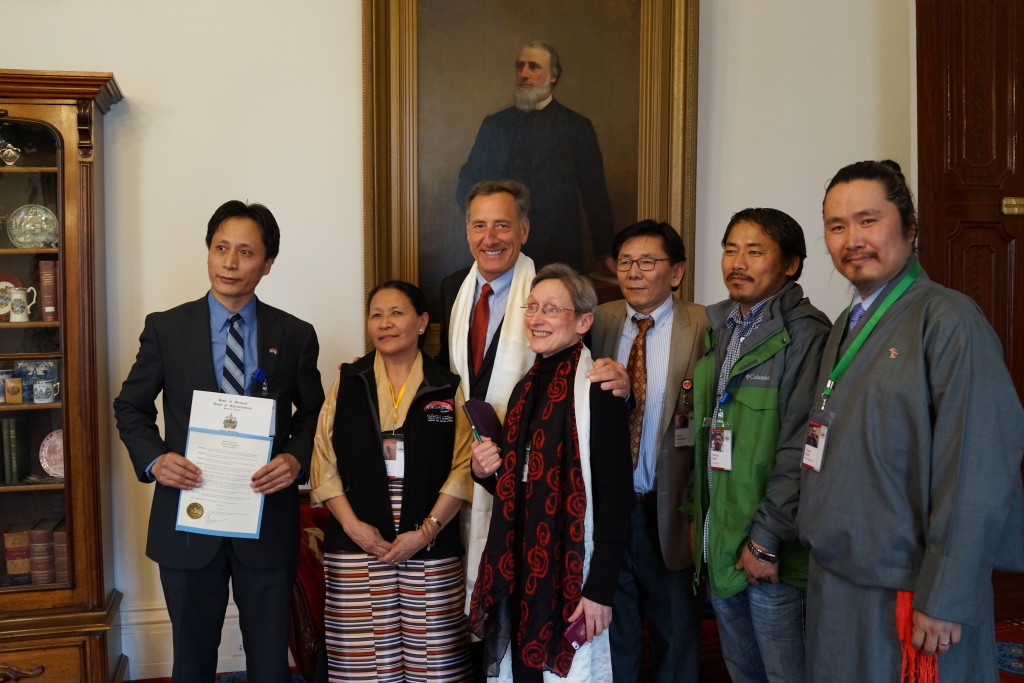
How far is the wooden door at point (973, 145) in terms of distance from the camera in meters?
3.79

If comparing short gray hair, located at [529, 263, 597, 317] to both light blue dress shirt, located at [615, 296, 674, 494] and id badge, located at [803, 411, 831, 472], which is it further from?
id badge, located at [803, 411, 831, 472]

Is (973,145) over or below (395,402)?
over

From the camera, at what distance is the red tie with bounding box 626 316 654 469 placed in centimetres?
249

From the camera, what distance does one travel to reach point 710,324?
8.18 ft

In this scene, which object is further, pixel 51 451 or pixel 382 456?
pixel 51 451

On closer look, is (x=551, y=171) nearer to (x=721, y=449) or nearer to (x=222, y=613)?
(x=721, y=449)

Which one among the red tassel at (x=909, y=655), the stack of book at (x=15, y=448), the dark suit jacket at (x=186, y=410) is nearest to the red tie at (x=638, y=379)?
the red tassel at (x=909, y=655)

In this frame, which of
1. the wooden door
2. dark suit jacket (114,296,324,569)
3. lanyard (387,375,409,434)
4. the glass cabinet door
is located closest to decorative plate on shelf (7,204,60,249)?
the glass cabinet door

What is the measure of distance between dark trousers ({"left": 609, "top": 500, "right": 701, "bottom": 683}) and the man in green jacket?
0.58ft

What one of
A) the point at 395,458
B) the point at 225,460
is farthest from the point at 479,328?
the point at 225,460

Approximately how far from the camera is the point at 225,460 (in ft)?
7.83

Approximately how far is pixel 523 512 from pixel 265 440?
31.8 inches

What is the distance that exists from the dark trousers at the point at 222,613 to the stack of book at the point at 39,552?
3.11 ft

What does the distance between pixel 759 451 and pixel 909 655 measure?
0.60 meters
